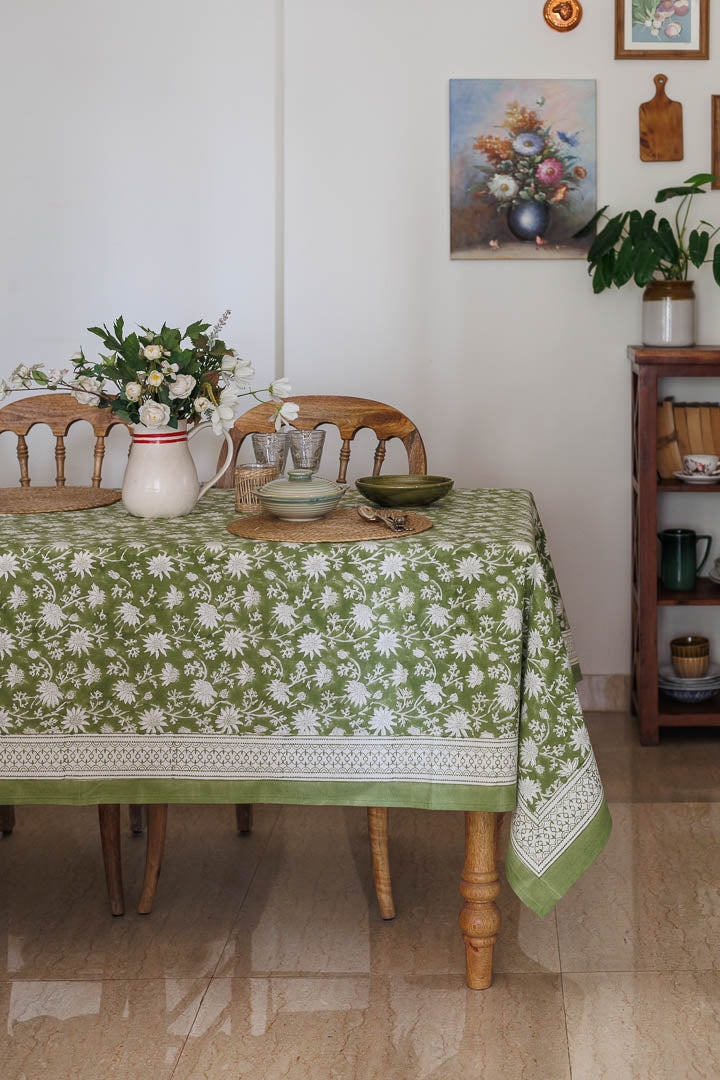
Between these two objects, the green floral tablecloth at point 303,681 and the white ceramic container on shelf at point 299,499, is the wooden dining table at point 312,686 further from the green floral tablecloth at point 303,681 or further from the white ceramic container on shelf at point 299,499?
the white ceramic container on shelf at point 299,499

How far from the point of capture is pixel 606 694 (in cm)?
356

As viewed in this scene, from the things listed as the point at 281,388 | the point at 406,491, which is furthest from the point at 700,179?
the point at 281,388

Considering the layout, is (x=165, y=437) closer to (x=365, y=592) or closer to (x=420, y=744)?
(x=365, y=592)

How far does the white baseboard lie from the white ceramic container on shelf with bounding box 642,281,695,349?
105 centimetres

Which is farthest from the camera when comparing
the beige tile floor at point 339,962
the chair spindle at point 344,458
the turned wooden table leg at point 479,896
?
the chair spindle at point 344,458

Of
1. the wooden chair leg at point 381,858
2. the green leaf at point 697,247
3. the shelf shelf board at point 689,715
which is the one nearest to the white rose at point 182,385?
the wooden chair leg at point 381,858

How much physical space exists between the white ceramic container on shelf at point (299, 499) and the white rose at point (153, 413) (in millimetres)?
221

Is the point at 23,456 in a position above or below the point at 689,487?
above

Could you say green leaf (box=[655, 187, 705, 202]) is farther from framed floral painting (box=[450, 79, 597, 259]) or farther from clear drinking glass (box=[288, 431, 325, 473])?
clear drinking glass (box=[288, 431, 325, 473])

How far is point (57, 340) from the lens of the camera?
11.4ft

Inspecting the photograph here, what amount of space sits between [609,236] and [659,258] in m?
0.19

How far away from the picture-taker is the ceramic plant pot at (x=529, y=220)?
3346mm

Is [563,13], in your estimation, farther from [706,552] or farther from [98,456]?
[98,456]

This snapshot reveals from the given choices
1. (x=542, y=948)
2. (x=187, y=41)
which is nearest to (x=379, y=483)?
(x=542, y=948)
